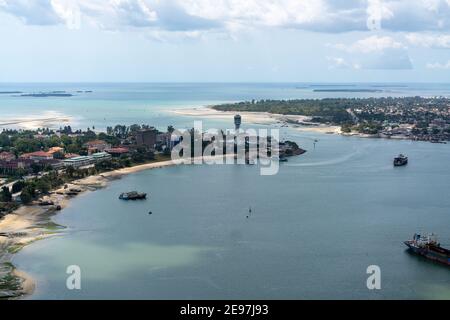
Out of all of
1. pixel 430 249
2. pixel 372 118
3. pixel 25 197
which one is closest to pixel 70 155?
pixel 25 197

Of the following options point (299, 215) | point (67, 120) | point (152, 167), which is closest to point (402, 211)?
point (299, 215)

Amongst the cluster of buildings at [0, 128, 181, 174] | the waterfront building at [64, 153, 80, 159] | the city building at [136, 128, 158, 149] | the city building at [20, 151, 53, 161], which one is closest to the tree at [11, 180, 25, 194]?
the cluster of buildings at [0, 128, 181, 174]

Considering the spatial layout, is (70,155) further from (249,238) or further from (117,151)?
(249,238)

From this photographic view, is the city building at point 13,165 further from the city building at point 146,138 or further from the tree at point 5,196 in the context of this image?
the city building at point 146,138

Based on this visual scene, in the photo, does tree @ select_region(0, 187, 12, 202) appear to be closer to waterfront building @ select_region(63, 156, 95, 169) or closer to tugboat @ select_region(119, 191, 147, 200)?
tugboat @ select_region(119, 191, 147, 200)

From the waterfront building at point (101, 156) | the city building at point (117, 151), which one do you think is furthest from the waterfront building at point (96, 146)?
the waterfront building at point (101, 156)
